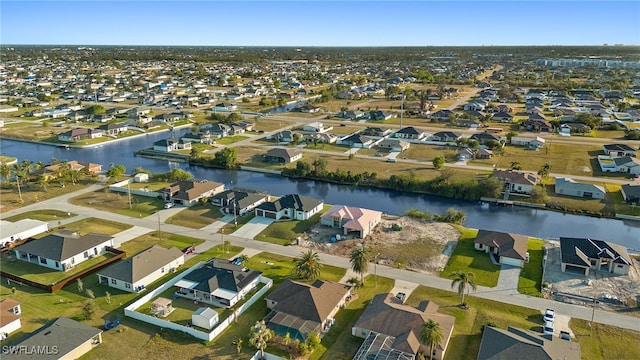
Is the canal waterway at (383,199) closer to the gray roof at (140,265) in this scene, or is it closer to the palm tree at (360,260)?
the palm tree at (360,260)

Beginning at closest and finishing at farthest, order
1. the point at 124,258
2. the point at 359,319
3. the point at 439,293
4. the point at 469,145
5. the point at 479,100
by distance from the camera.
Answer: the point at 359,319, the point at 439,293, the point at 124,258, the point at 469,145, the point at 479,100

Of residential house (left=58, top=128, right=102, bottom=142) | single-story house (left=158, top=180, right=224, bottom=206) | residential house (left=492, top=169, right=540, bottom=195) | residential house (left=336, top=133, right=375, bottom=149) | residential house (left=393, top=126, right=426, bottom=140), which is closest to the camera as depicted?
single-story house (left=158, top=180, right=224, bottom=206)

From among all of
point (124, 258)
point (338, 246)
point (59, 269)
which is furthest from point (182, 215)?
point (338, 246)

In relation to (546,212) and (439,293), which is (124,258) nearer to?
(439,293)

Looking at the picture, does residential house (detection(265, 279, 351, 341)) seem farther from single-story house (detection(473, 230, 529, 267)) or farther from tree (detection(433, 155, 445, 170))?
tree (detection(433, 155, 445, 170))

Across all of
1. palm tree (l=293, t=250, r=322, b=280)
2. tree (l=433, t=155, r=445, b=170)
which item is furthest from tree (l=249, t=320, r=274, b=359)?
tree (l=433, t=155, r=445, b=170)

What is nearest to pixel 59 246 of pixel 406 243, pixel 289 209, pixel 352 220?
pixel 289 209

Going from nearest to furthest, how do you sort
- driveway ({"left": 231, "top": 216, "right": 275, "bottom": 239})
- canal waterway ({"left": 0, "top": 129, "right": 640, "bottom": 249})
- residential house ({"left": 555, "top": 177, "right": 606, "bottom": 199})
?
1. driveway ({"left": 231, "top": 216, "right": 275, "bottom": 239})
2. canal waterway ({"left": 0, "top": 129, "right": 640, "bottom": 249})
3. residential house ({"left": 555, "top": 177, "right": 606, "bottom": 199})
